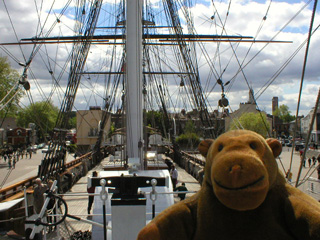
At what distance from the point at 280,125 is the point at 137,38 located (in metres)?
83.4

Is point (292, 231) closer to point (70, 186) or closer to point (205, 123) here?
point (70, 186)

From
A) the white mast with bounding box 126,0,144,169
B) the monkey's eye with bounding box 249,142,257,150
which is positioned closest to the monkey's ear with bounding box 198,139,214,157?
the monkey's eye with bounding box 249,142,257,150

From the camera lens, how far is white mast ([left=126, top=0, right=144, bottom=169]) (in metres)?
9.72

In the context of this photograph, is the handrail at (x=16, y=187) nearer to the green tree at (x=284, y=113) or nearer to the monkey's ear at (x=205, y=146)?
the monkey's ear at (x=205, y=146)

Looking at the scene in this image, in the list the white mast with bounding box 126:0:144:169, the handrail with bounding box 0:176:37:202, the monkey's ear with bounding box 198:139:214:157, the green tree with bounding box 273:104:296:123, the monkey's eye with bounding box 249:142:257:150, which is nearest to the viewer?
the monkey's eye with bounding box 249:142:257:150

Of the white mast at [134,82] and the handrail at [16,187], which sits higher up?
the white mast at [134,82]

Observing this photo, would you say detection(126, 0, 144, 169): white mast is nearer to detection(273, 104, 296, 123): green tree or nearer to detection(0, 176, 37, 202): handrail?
detection(0, 176, 37, 202): handrail

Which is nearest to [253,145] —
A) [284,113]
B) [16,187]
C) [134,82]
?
[134,82]

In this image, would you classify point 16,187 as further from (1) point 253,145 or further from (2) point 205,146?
(1) point 253,145

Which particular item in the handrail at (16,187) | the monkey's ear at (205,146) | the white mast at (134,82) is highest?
the white mast at (134,82)

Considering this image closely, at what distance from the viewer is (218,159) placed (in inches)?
82.3

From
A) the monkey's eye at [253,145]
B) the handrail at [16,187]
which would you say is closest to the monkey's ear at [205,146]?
the monkey's eye at [253,145]

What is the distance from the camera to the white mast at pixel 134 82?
972cm

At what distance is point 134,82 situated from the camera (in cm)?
973
